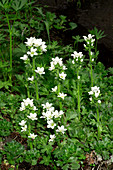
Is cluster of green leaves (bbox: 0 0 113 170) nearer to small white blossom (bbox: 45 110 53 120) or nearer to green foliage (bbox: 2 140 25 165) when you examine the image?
green foliage (bbox: 2 140 25 165)

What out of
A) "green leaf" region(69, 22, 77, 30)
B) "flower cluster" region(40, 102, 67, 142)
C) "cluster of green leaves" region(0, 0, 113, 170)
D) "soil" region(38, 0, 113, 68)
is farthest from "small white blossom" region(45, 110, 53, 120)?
"green leaf" region(69, 22, 77, 30)

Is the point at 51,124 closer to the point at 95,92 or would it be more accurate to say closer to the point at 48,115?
the point at 48,115

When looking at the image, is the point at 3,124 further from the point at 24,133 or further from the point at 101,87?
the point at 101,87

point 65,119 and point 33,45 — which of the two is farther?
point 65,119

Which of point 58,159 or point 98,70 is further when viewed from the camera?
point 98,70

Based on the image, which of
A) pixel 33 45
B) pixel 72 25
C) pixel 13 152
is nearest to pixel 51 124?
pixel 13 152

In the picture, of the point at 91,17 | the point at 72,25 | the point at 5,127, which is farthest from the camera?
the point at 91,17

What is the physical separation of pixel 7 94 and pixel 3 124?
0.73 metres

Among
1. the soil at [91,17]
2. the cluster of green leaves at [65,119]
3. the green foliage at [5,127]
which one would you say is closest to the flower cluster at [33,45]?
the cluster of green leaves at [65,119]

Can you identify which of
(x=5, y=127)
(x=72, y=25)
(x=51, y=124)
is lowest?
(x=5, y=127)

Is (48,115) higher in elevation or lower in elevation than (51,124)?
higher

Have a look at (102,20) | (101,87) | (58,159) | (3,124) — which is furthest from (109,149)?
(102,20)

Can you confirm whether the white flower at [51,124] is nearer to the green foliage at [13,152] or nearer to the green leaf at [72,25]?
the green foliage at [13,152]

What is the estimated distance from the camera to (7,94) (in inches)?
156
